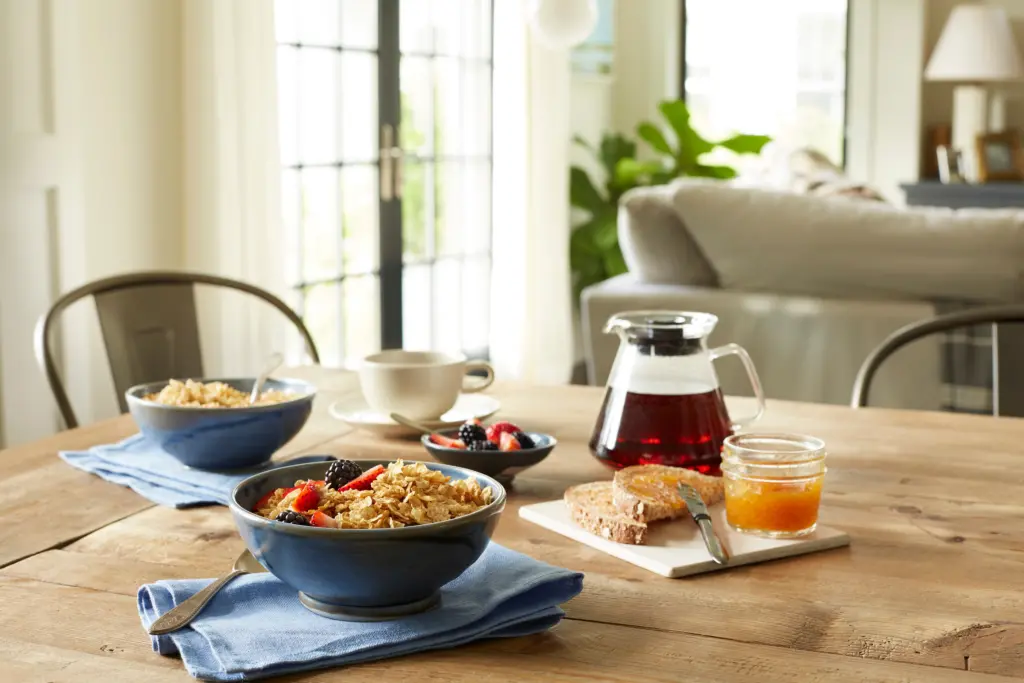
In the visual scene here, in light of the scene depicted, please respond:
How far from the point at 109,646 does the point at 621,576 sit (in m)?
0.40

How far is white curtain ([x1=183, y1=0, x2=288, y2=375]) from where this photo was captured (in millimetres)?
3002

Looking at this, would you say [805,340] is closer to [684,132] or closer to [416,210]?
[416,210]

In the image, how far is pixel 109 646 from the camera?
33.0 inches

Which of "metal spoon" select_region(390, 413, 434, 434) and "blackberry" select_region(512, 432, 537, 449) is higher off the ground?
"blackberry" select_region(512, 432, 537, 449)

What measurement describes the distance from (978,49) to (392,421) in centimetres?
506

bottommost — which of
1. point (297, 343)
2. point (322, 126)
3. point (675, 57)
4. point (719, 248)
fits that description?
point (297, 343)

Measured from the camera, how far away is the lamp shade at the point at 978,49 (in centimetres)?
572

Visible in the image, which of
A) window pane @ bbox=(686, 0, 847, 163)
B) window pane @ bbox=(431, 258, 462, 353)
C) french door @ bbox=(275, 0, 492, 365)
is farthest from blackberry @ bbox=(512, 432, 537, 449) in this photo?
window pane @ bbox=(686, 0, 847, 163)

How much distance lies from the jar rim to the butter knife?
0.05 m

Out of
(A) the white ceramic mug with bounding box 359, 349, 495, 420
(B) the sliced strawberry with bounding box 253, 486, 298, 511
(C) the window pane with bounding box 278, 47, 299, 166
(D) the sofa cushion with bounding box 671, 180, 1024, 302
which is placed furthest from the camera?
(C) the window pane with bounding box 278, 47, 299, 166

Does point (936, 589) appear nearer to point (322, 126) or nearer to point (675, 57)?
point (322, 126)

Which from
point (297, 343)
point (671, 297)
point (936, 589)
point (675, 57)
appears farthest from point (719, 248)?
point (675, 57)

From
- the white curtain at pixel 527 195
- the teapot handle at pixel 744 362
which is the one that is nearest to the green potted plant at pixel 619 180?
the white curtain at pixel 527 195

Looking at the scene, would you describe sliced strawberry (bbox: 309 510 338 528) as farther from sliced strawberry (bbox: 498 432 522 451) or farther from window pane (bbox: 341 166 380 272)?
window pane (bbox: 341 166 380 272)
